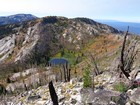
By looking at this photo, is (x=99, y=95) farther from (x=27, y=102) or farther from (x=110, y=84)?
(x=27, y=102)

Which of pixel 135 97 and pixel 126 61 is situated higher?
pixel 135 97

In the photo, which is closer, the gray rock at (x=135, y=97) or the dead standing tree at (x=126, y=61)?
the gray rock at (x=135, y=97)

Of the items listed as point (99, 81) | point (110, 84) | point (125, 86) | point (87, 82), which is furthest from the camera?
point (99, 81)

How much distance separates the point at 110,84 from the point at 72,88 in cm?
600

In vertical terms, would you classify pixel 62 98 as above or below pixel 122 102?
below

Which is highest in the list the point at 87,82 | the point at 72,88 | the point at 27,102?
the point at 87,82

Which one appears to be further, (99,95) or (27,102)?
(27,102)

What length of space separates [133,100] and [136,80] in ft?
24.8

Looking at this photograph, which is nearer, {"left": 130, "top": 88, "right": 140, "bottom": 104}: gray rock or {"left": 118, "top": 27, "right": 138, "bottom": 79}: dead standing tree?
{"left": 130, "top": 88, "right": 140, "bottom": 104}: gray rock

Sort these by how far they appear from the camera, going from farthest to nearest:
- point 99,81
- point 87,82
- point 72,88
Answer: point 99,81
point 72,88
point 87,82

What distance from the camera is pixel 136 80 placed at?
36000mm

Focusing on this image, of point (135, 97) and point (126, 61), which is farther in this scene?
point (126, 61)

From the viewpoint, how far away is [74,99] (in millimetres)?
35812

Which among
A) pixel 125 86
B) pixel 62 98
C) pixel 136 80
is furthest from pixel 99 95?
pixel 62 98
